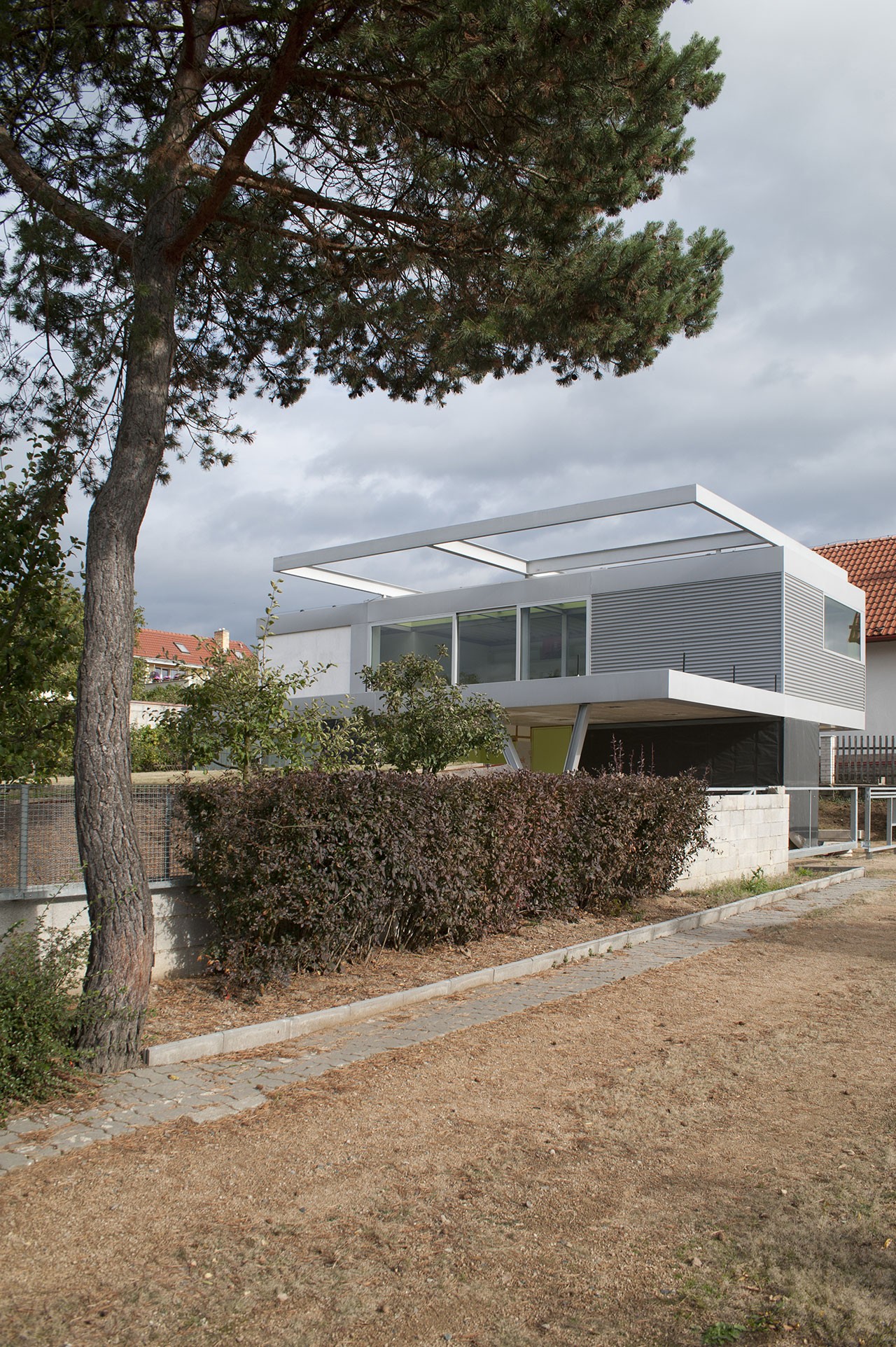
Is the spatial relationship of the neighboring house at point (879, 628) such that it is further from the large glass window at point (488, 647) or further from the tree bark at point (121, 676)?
the tree bark at point (121, 676)

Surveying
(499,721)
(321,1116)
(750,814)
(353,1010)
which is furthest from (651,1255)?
(750,814)

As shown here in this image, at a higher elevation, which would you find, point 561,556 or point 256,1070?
point 561,556

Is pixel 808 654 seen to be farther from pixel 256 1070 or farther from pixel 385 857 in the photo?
pixel 256 1070

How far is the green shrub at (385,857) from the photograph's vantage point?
7.62 m

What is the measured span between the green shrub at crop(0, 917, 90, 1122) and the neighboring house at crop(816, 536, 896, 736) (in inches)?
1287

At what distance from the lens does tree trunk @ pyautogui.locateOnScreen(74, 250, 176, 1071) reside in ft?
20.3

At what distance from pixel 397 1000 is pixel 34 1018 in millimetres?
2984

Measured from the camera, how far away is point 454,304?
9.57 m

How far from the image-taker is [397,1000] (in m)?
7.82

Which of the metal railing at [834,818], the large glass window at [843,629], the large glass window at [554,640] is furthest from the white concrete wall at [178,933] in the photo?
the large glass window at [843,629]

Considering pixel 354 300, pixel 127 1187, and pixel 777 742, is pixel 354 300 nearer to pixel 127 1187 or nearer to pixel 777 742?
pixel 127 1187

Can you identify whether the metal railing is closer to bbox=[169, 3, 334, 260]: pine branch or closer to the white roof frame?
the white roof frame

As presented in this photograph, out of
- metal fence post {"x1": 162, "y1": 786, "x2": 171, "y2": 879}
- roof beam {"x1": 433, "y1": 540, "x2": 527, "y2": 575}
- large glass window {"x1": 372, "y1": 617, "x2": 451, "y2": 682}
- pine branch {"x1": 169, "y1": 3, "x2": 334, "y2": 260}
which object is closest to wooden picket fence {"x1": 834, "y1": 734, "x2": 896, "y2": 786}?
roof beam {"x1": 433, "y1": 540, "x2": 527, "y2": 575}

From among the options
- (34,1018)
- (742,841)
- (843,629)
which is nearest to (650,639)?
(843,629)
